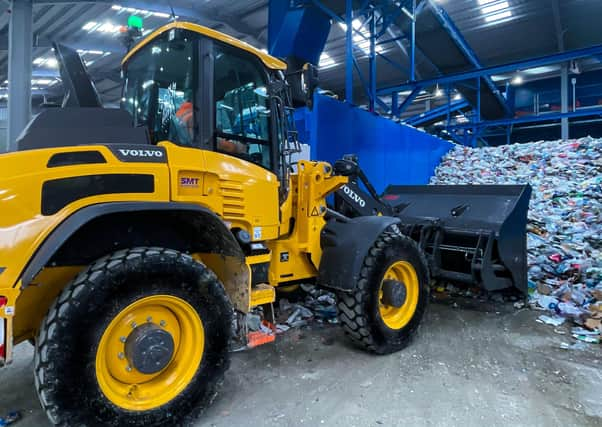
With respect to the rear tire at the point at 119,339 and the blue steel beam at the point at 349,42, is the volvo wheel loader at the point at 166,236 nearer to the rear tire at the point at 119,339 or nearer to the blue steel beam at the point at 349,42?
the rear tire at the point at 119,339

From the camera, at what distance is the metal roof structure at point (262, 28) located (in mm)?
8562

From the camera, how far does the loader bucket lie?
3.66 metres

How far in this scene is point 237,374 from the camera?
277 cm

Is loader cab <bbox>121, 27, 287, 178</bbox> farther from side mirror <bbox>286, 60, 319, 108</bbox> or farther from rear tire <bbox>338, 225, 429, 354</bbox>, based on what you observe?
rear tire <bbox>338, 225, 429, 354</bbox>

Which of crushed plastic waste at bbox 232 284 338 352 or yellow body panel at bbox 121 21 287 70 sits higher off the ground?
yellow body panel at bbox 121 21 287 70

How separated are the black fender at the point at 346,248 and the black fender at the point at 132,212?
786mm

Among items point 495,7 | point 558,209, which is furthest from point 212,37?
point 495,7

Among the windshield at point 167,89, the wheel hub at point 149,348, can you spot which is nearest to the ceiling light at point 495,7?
the windshield at point 167,89

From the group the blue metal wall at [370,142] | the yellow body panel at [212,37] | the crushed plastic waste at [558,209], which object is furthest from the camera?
the blue metal wall at [370,142]

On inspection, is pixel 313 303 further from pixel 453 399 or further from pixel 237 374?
pixel 453 399

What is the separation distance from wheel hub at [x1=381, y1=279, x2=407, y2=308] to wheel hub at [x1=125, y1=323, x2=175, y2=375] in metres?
1.73

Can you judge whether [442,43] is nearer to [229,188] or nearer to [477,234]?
[477,234]

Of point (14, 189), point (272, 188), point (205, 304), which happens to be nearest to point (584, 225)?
point (272, 188)

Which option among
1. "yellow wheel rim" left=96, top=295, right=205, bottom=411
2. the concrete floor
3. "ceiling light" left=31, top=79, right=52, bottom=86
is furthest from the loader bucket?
"ceiling light" left=31, top=79, right=52, bottom=86
